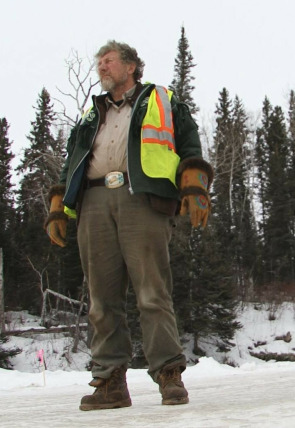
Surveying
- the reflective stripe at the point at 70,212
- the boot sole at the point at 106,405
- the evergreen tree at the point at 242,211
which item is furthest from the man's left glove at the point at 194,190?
the evergreen tree at the point at 242,211

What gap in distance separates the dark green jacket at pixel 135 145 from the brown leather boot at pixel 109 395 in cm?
101

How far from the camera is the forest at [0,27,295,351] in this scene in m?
21.2

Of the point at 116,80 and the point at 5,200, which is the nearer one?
the point at 116,80

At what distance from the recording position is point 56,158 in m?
21.4

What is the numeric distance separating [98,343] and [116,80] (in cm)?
158

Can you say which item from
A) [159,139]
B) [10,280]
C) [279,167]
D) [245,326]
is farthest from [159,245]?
[279,167]

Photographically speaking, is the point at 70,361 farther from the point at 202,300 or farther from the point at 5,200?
the point at 5,200

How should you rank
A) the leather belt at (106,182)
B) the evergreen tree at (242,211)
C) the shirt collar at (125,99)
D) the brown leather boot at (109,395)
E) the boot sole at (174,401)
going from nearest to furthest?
the boot sole at (174,401) → the brown leather boot at (109,395) → the leather belt at (106,182) → the shirt collar at (125,99) → the evergreen tree at (242,211)

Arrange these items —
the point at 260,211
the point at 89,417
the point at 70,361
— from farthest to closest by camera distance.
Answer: the point at 260,211 < the point at 70,361 < the point at 89,417

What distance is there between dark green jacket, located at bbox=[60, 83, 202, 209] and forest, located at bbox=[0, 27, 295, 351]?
15.8m

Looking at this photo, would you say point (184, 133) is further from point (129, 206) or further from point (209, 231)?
point (209, 231)

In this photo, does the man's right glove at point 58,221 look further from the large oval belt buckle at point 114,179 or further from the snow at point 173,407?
the snow at point 173,407

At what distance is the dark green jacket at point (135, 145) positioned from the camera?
2.97 m

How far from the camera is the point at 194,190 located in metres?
2.88
